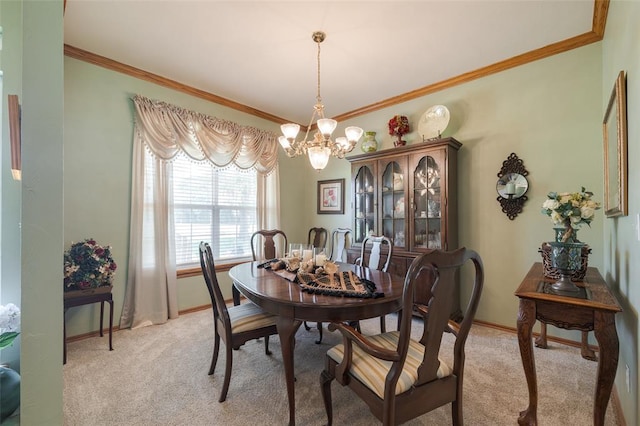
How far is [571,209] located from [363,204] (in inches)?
92.8

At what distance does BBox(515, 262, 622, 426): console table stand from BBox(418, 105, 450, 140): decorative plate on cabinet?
2077 mm

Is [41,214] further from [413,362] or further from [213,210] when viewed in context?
[213,210]

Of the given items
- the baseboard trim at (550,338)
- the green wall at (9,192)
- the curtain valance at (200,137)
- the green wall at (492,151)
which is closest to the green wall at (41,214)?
the green wall at (9,192)

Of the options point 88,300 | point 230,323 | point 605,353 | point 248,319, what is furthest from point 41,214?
point 605,353

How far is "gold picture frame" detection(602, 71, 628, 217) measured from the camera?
5.27ft

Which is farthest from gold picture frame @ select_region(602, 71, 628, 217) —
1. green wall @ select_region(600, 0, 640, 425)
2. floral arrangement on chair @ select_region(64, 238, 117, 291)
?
floral arrangement on chair @ select_region(64, 238, 117, 291)

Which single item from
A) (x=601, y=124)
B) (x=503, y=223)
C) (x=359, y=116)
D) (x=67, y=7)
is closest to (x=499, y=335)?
(x=503, y=223)

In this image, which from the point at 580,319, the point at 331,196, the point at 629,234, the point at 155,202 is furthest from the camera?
the point at 331,196

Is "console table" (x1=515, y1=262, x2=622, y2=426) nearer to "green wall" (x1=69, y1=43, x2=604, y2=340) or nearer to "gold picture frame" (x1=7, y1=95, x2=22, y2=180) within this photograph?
"green wall" (x1=69, y1=43, x2=604, y2=340)

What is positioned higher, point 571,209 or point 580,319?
point 571,209

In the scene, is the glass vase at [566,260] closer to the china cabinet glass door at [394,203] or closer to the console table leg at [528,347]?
the console table leg at [528,347]

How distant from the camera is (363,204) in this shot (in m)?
3.85

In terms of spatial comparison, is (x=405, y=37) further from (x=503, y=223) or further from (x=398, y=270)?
(x=398, y=270)

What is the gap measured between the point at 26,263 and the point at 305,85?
312 cm
